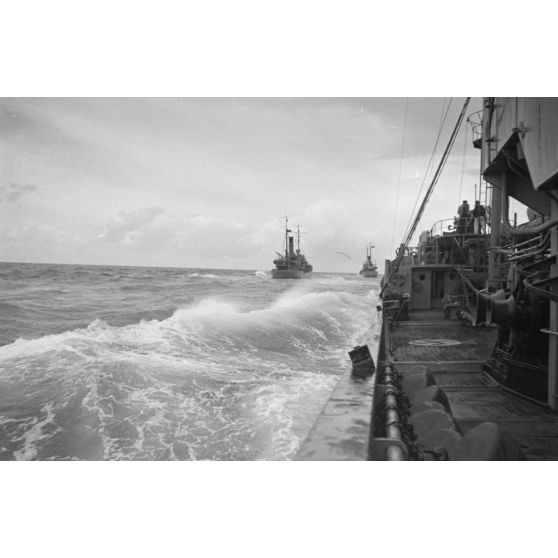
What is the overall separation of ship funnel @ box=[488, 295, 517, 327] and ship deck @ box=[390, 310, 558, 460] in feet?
2.62

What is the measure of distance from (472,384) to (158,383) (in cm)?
418

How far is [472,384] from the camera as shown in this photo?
4.57 metres

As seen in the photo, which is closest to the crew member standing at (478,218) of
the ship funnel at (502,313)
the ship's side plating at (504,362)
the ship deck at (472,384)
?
the ship deck at (472,384)

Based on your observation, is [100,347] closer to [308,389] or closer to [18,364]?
[18,364]

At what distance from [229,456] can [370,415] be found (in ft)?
6.98

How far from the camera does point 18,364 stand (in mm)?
6117

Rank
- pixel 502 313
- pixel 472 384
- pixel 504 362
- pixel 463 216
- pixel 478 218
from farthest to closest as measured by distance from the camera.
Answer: pixel 463 216 → pixel 478 218 → pixel 472 384 → pixel 504 362 → pixel 502 313

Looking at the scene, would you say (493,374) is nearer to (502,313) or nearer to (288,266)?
(502,313)

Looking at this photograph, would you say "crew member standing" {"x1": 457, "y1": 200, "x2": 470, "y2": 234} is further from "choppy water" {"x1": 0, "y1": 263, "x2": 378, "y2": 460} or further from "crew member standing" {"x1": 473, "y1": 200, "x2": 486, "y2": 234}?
"choppy water" {"x1": 0, "y1": 263, "x2": 378, "y2": 460}

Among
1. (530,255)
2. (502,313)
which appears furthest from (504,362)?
(530,255)

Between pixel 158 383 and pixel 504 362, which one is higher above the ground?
pixel 504 362

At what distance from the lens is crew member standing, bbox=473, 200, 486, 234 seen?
41.9 feet

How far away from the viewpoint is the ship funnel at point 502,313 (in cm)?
402

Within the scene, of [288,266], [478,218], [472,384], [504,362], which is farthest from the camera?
[288,266]
